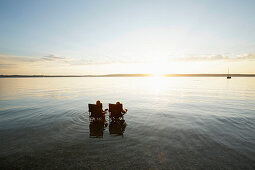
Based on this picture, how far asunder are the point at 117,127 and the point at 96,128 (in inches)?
56.5

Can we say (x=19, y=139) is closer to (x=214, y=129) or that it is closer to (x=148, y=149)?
(x=148, y=149)

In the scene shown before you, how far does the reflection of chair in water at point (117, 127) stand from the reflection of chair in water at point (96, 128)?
1.96ft

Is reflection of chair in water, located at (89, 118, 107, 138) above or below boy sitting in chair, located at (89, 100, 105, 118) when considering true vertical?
below

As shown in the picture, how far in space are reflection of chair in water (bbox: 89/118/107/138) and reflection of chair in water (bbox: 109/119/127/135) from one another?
60cm

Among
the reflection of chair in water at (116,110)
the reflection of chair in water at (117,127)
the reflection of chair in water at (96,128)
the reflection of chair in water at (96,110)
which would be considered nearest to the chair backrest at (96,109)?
the reflection of chair in water at (96,110)

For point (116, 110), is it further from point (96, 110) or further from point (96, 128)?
point (96, 128)

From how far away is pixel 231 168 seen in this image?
17.8 ft

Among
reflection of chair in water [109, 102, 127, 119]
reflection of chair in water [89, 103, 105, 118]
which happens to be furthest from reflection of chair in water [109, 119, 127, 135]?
reflection of chair in water [89, 103, 105, 118]

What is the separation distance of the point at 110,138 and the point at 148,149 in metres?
2.35

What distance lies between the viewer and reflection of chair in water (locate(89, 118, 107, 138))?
8604 mm

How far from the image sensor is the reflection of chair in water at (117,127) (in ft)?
29.6

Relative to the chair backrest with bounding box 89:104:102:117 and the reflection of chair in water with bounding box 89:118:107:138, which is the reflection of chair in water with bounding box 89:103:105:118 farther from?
the reflection of chair in water with bounding box 89:118:107:138

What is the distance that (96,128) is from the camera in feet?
31.8

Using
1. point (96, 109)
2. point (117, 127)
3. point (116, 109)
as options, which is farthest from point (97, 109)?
point (117, 127)
